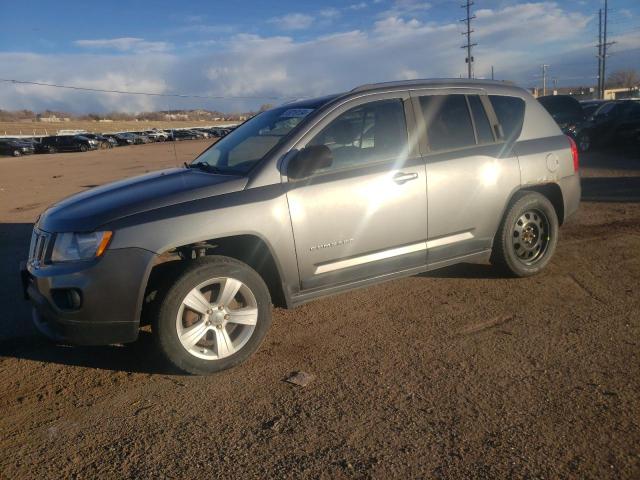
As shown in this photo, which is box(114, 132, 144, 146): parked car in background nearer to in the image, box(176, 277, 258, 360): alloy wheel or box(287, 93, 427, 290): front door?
box(287, 93, 427, 290): front door

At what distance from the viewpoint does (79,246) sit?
11.0ft

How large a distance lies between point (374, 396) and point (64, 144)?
50628 mm

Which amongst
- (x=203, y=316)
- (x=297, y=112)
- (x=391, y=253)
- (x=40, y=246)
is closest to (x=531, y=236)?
(x=391, y=253)

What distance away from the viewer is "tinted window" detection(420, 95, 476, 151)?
4496 millimetres

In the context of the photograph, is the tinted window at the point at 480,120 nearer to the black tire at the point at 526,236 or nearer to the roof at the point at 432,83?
the roof at the point at 432,83

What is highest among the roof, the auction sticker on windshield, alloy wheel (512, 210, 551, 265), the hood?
the roof

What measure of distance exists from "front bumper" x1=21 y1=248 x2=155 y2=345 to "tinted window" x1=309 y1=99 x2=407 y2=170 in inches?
62.1

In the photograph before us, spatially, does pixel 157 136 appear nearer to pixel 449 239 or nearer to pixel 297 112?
pixel 297 112

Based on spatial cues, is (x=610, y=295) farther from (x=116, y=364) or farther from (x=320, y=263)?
(x=116, y=364)

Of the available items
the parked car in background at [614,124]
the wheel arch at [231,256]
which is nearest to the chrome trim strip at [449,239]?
the wheel arch at [231,256]

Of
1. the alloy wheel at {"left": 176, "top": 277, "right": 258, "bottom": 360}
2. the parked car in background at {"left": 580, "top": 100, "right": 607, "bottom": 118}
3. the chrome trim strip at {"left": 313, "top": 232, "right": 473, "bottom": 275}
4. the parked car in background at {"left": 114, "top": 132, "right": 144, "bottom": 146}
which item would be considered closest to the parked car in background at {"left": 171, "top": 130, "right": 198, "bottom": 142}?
the parked car in background at {"left": 114, "top": 132, "right": 144, "bottom": 146}

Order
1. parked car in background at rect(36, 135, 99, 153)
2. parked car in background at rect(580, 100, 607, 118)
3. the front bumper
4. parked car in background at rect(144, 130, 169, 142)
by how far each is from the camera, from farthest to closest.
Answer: parked car in background at rect(144, 130, 169, 142)
parked car in background at rect(36, 135, 99, 153)
parked car in background at rect(580, 100, 607, 118)
the front bumper

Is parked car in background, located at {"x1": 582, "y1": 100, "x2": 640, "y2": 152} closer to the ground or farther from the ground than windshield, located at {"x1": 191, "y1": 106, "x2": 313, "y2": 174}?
closer to the ground

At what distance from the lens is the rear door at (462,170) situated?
441 centimetres
